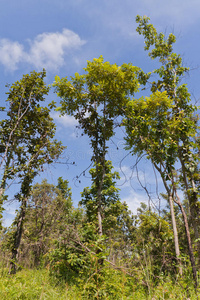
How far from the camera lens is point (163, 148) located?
5.45 metres

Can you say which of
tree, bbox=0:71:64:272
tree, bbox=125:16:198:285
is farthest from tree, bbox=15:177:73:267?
tree, bbox=125:16:198:285

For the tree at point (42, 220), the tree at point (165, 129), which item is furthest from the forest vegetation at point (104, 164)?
the tree at point (42, 220)

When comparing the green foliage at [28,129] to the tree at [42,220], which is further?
the tree at [42,220]

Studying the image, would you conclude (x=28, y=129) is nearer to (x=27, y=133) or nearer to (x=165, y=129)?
(x=27, y=133)

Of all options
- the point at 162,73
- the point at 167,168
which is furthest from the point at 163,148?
the point at 162,73

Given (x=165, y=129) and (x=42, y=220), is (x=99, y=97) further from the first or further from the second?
(x=42, y=220)

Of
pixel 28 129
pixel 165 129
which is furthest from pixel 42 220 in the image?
pixel 165 129

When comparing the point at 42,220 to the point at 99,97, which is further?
the point at 42,220

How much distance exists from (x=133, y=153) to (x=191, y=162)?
1864 millimetres

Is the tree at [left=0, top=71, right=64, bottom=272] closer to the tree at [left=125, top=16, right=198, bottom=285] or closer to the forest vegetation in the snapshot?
the forest vegetation

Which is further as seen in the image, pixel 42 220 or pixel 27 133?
pixel 42 220

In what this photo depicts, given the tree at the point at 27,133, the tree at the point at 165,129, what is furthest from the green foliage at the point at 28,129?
the tree at the point at 165,129

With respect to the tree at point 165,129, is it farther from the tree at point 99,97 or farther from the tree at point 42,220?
the tree at point 42,220

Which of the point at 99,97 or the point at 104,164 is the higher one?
the point at 99,97
